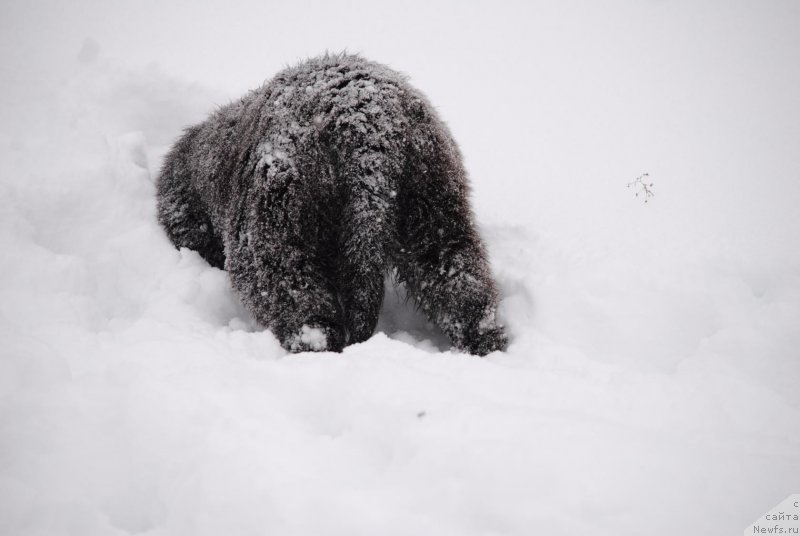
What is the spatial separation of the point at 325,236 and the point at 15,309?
1492 mm

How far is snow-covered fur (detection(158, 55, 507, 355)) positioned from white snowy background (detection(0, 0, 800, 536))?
10.4 inches

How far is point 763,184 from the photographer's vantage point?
16.0 feet

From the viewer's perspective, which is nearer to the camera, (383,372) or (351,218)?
(383,372)

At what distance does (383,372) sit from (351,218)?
955 mm

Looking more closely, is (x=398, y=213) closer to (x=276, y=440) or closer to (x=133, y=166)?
(x=276, y=440)

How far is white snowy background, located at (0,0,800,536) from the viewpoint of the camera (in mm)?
1137

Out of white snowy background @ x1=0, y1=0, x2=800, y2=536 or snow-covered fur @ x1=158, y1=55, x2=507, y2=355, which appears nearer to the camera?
white snowy background @ x1=0, y1=0, x2=800, y2=536

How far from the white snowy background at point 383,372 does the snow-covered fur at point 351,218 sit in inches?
10.4

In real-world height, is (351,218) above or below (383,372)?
above

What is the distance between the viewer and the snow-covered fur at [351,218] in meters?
2.25

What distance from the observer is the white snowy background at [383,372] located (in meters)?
1.14

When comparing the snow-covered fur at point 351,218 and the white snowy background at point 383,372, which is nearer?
the white snowy background at point 383,372

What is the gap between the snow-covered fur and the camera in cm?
225

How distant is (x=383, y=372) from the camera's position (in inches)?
61.9
